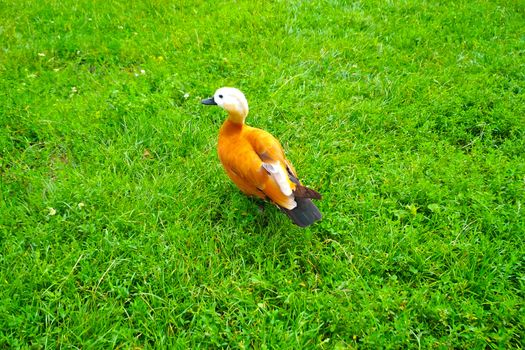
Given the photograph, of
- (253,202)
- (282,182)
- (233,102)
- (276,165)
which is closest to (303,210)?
(282,182)

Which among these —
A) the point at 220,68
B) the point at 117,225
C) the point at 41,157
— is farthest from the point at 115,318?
the point at 220,68

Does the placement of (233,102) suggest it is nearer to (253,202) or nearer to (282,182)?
(282,182)

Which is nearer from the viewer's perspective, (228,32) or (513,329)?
(513,329)

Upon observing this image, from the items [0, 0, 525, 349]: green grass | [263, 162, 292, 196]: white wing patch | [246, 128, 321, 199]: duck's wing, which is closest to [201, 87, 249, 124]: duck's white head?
[246, 128, 321, 199]: duck's wing

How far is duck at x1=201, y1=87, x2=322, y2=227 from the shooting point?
2.59m

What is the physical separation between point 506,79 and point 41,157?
4.36 m

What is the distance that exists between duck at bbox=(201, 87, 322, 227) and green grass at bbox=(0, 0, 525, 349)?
0.29 metres

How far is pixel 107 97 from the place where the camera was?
395 cm

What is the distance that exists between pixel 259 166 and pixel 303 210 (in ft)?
1.29

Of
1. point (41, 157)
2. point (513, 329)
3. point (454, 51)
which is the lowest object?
point (41, 157)

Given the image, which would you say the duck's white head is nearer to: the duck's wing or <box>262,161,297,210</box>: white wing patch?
the duck's wing

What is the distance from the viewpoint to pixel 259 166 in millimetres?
2666

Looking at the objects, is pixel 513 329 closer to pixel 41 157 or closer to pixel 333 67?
pixel 333 67

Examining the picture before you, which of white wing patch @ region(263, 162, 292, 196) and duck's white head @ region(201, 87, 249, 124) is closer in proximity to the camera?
white wing patch @ region(263, 162, 292, 196)
